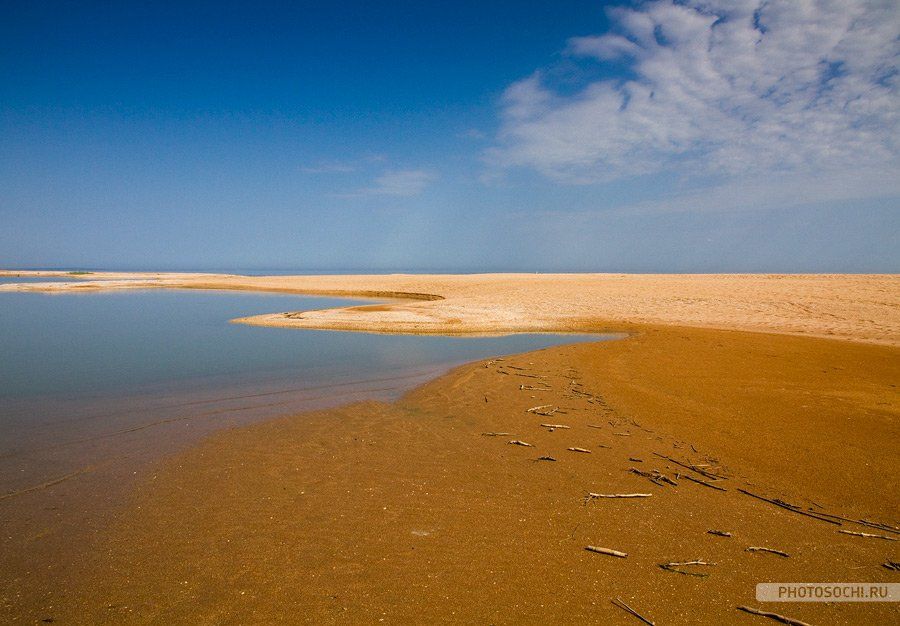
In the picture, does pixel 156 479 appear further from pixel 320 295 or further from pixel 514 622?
pixel 320 295

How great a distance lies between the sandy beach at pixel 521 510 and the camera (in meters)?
3.97

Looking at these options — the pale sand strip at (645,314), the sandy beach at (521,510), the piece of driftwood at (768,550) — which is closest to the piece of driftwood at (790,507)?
the sandy beach at (521,510)

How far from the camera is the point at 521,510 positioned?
17.9 ft

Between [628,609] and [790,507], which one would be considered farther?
[790,507]

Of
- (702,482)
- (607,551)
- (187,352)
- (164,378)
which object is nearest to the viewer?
(607,551)

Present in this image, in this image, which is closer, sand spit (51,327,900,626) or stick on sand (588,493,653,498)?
sand spit (51,327,900,626)

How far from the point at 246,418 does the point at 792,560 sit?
28.7 feet

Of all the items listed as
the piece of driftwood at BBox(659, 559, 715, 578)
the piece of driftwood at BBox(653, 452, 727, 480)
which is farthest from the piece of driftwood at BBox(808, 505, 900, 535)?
the piece of driftwood at BBox(659, 559, 715, 578)

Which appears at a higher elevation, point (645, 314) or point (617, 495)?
point (645, 314)

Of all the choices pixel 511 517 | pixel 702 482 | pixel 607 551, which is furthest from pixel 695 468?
pixel 511 517

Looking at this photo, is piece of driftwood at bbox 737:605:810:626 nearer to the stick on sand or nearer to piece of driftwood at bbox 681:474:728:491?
the stick on sand

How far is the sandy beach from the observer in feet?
13.0

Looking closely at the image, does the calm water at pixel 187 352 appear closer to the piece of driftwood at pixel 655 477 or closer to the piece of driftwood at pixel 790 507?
the piece of driftwood at pixel 655 477

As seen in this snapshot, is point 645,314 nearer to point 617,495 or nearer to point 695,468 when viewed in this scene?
point 695,468
